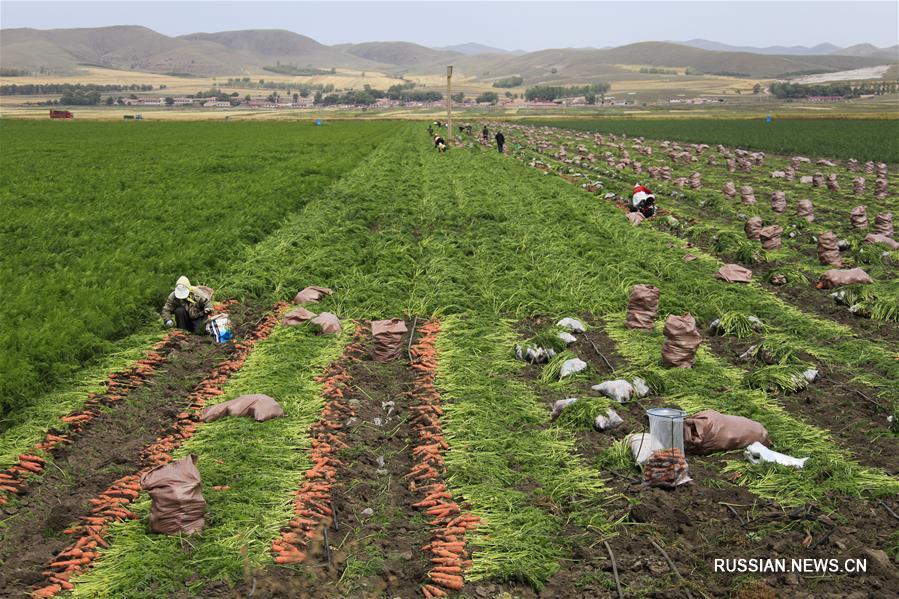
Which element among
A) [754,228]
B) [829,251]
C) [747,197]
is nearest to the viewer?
[829,251]

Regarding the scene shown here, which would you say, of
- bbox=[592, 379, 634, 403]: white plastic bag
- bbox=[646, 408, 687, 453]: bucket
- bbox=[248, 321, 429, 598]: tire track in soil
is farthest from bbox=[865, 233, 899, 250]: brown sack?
bbox=[248, 321, 429, 598]: tire track in soil

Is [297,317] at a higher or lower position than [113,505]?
higher

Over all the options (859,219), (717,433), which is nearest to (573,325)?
(717,433)

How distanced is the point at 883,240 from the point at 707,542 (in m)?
12.2

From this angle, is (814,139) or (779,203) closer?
(779,203)

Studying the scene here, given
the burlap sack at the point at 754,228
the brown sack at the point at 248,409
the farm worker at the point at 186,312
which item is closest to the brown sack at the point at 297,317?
the farm worker at the point at 186,312

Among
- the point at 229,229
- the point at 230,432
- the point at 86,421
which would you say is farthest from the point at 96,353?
the point at 229,229

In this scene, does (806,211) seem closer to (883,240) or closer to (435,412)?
(883,240)

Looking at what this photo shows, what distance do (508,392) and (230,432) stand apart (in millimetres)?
3058

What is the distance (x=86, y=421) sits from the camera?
7.31 meters

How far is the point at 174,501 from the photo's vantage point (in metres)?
5.20

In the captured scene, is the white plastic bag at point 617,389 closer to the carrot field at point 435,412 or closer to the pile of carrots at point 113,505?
the carrot field at point 435,412

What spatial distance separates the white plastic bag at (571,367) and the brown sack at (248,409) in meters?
3.29

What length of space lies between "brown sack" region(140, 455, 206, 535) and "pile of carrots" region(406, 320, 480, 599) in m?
1.71
